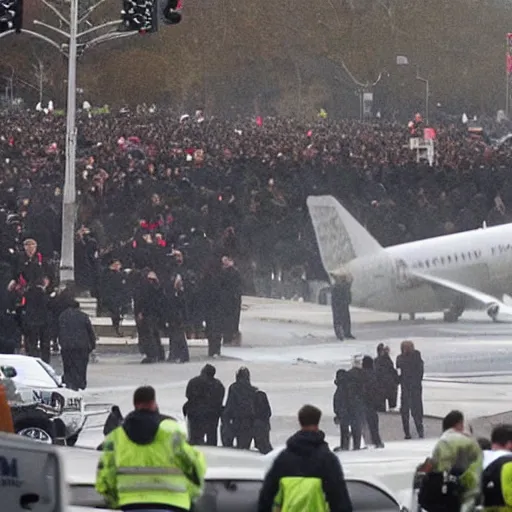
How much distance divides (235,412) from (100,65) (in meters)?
90.6

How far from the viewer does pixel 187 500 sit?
12164 mm

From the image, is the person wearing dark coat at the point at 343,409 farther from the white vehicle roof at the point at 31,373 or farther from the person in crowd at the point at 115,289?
the person in crowd at the point at 115,289

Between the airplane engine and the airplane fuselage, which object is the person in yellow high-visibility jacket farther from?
the airplane engine

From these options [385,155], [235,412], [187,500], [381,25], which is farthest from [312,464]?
[381,25]

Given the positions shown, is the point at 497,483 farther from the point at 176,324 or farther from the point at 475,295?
the point at 475,295

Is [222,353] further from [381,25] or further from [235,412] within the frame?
[381,25]

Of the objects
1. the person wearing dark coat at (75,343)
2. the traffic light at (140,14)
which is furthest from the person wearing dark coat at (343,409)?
the traffic light at (140,14)

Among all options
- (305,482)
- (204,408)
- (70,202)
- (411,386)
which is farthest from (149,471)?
(70,202)

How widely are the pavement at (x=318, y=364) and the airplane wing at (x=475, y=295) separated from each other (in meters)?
0.26

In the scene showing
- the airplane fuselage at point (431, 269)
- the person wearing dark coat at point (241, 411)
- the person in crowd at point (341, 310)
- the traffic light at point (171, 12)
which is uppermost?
the traffic light at point (171, 12)

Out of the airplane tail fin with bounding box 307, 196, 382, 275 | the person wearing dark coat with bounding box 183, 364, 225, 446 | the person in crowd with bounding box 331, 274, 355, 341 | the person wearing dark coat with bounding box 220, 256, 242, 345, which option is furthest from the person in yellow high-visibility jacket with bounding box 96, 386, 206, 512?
the airplane tail fin with bounding box 307, 196, 382, 275

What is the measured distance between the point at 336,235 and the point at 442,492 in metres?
27.7

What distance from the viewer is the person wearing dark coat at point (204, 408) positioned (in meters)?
21.6

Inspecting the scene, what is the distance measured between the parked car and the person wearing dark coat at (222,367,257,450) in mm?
1289
